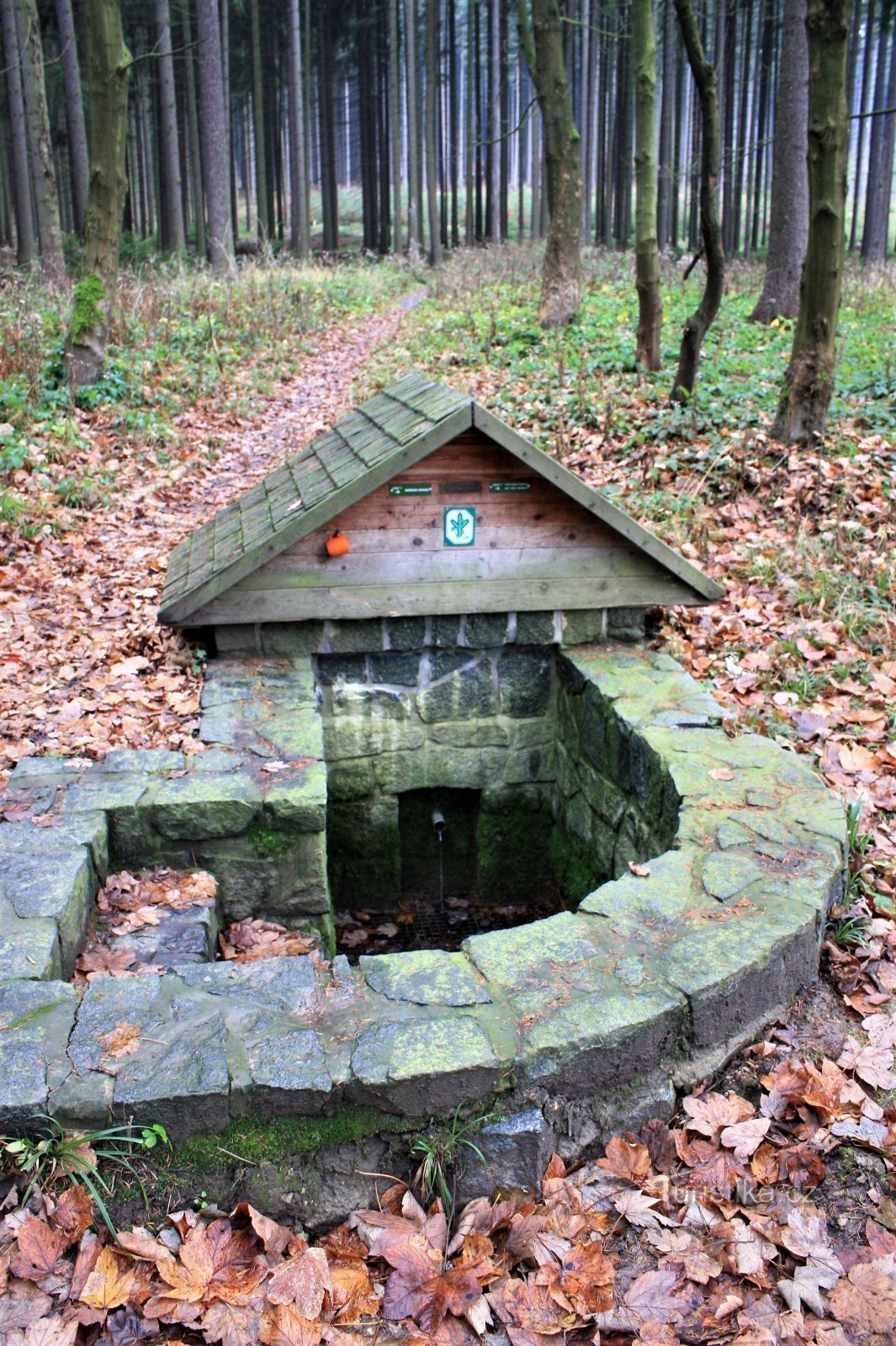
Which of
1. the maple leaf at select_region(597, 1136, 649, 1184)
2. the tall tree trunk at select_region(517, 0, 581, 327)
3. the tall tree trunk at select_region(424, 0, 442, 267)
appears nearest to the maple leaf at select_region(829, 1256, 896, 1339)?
the maple leaf at select_region(597, 1136, 649, 1184)

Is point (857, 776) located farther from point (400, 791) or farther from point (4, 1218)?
point (4, 1218)

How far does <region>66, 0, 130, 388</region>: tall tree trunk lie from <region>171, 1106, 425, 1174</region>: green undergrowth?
8.85 meters

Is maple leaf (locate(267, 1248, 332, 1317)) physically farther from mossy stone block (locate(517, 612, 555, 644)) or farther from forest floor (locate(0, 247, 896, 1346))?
mossy stone block (locate(517, 612, 555, 644))

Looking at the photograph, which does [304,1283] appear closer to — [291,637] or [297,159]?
[291,637]

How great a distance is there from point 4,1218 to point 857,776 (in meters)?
3.79

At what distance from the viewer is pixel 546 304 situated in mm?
13047

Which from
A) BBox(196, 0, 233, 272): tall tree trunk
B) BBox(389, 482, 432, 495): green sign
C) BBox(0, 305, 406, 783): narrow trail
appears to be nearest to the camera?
BBox(0, 305, 406, 783): narrow trail

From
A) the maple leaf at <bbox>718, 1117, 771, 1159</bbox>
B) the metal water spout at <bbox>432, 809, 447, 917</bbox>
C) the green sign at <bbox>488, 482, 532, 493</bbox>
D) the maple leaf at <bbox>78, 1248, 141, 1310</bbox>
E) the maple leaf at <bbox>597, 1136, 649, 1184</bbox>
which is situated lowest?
the metal water spout at <bbox>432, 809, 447, 917</bbox>

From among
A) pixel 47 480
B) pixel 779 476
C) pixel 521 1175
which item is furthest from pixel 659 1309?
pixel 47 480

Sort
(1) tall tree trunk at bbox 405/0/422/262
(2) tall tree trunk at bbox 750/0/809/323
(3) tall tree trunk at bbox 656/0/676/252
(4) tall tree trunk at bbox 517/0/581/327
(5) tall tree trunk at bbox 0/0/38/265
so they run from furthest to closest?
(1) tall tree trunk at bbox 405/0/422/262 → (3) tall tree trunk at bbox 656/0/676/252 → (5) tall tree trunk at bbox 0/0/38/265 → (2) tall tree trunk at bbox 750/0/809/323 → (4) tall tree trunk at bbox 517/0/581/327

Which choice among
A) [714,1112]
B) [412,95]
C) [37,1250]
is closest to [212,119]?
[412,95]

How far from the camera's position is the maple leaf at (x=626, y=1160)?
2.77m

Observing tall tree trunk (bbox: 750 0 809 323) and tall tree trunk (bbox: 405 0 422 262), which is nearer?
tall tree trunk (bbox: 750 0 809 323)

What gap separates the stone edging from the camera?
258cm
